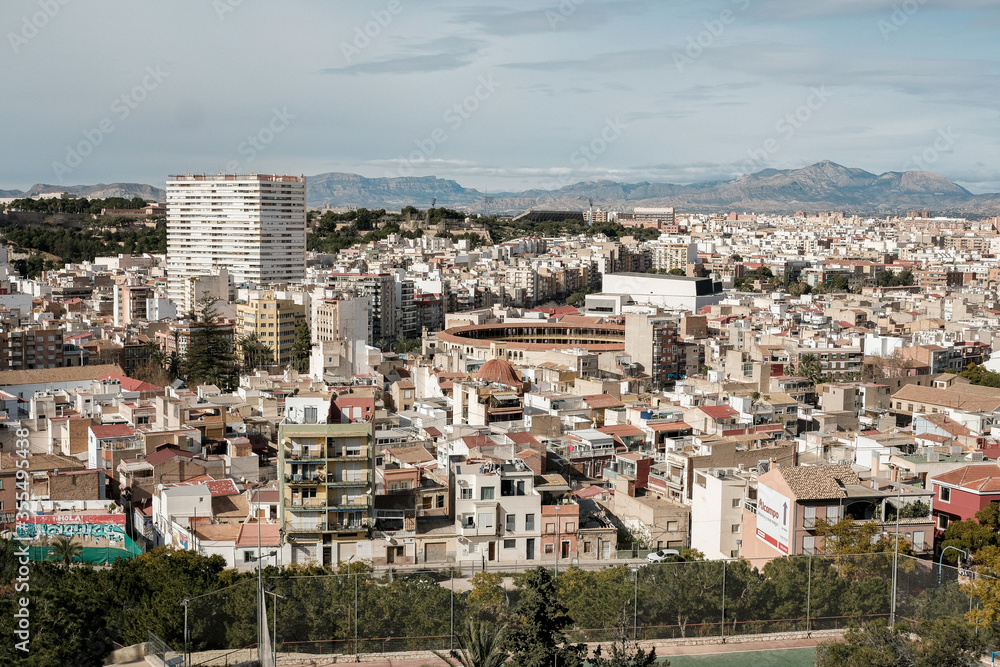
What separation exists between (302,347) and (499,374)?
10.2m

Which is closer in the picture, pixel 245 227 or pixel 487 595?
pixel 487 595

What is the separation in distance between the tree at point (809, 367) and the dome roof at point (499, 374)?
20.0 ft

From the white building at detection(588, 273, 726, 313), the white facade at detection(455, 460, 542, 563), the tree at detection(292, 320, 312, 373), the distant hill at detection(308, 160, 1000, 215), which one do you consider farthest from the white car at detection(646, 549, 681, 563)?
the distant hill at detection(308, 160, 1000, 215)

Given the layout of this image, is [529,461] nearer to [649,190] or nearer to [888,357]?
[888,357]

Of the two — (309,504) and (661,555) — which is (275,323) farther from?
(661,555)

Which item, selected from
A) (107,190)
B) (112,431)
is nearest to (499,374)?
(112,431)

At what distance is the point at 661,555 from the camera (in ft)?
39.3

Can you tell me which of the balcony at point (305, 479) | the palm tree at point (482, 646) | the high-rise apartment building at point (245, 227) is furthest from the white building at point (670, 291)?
the palm tree at point (482, 646)

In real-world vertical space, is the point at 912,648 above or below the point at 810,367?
below

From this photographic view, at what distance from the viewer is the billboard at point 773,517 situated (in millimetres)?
10609

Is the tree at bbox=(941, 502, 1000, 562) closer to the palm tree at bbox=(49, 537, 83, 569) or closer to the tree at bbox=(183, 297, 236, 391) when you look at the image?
the palm tree at bbox=(49, 537, 83, 569)

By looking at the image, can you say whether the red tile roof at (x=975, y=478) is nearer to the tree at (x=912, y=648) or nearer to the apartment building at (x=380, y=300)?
the tree at (x=912, y=648)

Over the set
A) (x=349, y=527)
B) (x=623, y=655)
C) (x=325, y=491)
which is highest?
(x=325, y=491)

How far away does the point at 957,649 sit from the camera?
8.50 meters
